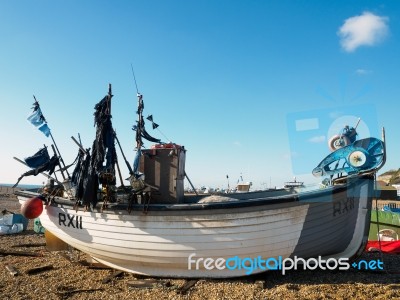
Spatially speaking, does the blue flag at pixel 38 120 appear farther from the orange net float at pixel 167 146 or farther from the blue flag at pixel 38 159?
the orange net float at pixel 167 146

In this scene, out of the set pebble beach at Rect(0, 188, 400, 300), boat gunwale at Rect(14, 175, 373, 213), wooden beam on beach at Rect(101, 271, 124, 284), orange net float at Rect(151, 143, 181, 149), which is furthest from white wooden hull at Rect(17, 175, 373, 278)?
orange net float at Rect(151, 143, 181, 149)

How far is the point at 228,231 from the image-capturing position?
7.24 m

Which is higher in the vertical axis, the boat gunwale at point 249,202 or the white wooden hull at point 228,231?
the boat gunwale at point 249,202

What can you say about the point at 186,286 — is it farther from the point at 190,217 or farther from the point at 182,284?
the point at 190,217

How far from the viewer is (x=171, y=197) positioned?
336 inches

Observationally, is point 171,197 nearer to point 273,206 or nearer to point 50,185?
point 273,206

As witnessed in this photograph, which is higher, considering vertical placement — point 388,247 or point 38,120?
point 38,120

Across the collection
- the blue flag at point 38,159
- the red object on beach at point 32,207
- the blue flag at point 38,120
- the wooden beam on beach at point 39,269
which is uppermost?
the blue flag at point 38,120

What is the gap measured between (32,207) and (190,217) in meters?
5.08

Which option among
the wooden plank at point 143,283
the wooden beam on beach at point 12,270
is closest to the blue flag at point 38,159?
the wooden beam on beach at point 12,270

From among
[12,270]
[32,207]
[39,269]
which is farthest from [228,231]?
[12,270]

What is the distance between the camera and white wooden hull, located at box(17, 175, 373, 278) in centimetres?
722

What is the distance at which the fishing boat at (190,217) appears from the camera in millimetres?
7262

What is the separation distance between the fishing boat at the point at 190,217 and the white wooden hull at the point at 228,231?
23 mm
